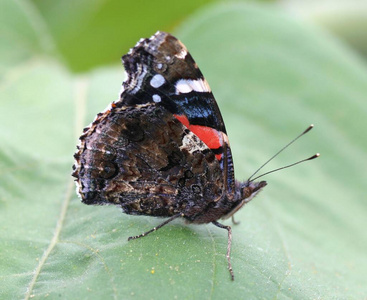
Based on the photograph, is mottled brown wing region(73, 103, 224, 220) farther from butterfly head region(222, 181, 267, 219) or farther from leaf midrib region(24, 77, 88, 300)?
leaf midrib region(24, 77, 88, 300)

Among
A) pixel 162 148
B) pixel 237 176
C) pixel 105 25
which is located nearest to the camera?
pixel 162 148

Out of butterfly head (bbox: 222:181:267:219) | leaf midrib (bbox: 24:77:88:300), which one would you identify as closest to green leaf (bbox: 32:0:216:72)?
leaf midrib (bbox: 24:77:88:300)

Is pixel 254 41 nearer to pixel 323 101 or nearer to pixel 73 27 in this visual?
pixel 323 101

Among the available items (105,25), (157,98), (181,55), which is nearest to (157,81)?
(157,98)

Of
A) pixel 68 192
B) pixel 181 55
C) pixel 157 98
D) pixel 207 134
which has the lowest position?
pixel 68 192

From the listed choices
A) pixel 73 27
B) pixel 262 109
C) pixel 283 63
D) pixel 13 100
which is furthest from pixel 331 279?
pixel 73 27

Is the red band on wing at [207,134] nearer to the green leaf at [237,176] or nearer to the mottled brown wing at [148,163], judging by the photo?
the mottled brown wing at [148,163]

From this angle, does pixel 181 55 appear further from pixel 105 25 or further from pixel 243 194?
pixel 105 25

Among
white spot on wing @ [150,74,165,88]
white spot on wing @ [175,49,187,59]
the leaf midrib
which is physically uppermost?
white spot on wing @ [175,49,187,59]
